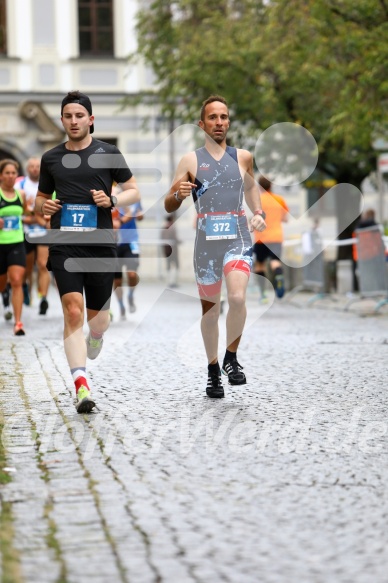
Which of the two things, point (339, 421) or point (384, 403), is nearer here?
point (339, 421)

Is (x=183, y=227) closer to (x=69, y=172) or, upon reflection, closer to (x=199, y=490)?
(x=69, y=172)

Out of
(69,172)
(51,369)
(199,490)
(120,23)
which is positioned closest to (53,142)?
(120,23)

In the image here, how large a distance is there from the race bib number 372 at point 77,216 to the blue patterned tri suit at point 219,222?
773mm

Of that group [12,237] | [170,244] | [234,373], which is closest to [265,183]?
[12,237]

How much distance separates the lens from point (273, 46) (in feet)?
77.8

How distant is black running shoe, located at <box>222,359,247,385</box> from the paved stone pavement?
9 centimetres

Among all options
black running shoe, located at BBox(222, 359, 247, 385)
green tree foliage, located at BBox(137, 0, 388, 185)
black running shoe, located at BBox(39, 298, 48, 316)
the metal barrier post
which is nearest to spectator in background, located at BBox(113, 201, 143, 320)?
black running shoe, located at BBox(39, 298, 48, 316)

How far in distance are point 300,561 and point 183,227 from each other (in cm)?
2944


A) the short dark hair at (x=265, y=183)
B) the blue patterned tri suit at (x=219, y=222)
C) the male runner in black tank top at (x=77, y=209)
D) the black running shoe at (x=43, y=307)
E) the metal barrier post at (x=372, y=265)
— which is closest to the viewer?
the male runner in black tank top at (x=77, y=209)

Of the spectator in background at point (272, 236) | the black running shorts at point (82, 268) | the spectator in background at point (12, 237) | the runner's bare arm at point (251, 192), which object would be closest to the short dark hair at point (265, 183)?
the spectator in background at point (272, 236)

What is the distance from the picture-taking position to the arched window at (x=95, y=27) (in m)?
33.2

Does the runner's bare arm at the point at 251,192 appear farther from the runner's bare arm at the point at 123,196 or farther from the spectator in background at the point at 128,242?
the spectator in background at the point at 128,242

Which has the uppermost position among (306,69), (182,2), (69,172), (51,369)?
(182,2)

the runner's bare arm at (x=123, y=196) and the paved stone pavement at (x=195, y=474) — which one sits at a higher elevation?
the runner's bare arm at (x=123, y=196)
